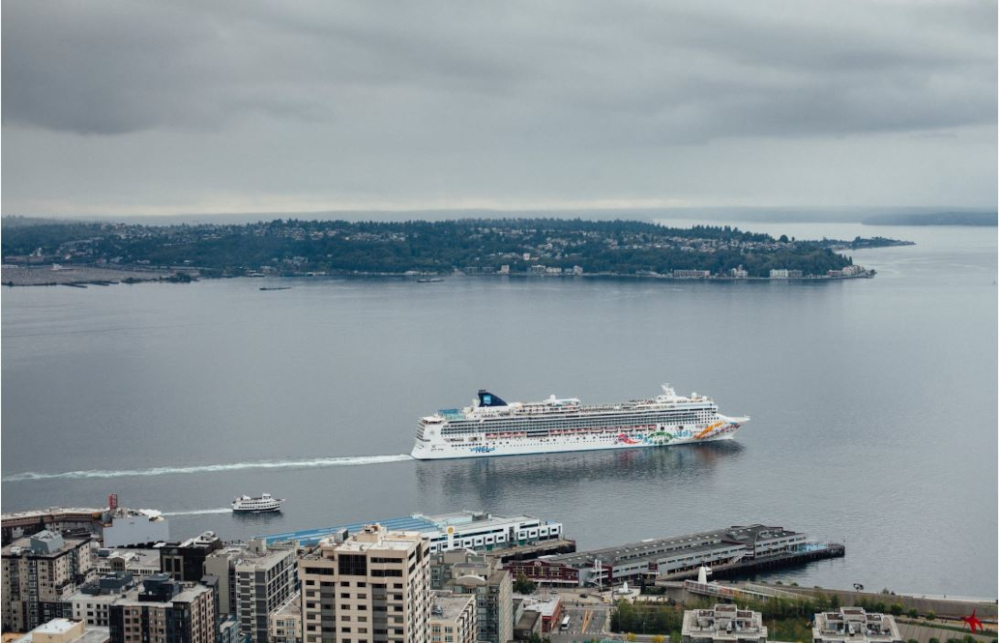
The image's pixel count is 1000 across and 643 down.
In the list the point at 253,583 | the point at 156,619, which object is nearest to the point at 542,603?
the point at 253,583

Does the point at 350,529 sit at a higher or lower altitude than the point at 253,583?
lower

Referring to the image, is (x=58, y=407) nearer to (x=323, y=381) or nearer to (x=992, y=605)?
(x=323, y=381)

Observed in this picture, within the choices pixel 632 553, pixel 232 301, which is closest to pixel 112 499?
pixel 632 553

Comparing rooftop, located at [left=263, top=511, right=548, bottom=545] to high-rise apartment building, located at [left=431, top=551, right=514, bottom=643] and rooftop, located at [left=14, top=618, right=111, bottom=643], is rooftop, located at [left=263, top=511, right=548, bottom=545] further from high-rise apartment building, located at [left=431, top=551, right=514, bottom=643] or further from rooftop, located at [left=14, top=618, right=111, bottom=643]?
rooftop, located at [left=14, top=618, right=111, bottom=643]

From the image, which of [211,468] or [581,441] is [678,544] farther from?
[211,468]

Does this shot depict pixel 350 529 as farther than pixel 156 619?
Yes

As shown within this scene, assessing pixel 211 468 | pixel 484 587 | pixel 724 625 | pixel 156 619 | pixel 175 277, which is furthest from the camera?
pixel 175 277

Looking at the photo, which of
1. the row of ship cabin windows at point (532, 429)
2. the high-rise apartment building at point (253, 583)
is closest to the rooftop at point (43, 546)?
the high-rise apartment building at point (253, 583)
